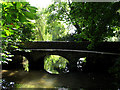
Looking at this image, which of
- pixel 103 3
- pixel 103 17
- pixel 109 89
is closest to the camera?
pixel 103 17

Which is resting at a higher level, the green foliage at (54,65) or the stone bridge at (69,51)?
the stone bridge at (69,51)

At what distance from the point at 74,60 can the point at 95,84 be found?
472cm

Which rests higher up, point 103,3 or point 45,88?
point 103,3

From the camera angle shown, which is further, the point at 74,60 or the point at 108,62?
the point at 74,60

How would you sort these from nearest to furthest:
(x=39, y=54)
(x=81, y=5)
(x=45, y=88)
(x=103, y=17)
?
1. (x=103, y=17)
2. (x=81, y=5)
3. (x=45, y=88)
4. (x=39, y=54)

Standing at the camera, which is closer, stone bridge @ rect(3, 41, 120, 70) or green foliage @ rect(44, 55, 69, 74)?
stone bridge @ rect(3, 41, 120, 70)

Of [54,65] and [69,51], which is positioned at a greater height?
[69,51]

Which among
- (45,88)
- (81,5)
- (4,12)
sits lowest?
(45,88)

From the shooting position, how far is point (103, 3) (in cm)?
243

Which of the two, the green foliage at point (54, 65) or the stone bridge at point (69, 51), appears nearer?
the stone bridge at point (69, 51)

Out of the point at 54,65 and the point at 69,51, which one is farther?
the point at 54,65

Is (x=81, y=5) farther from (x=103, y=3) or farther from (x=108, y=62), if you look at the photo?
(x=108, y=62)

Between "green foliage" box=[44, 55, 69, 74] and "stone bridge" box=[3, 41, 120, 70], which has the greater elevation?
"stone bridge" box=[3, 41, 120, 70]

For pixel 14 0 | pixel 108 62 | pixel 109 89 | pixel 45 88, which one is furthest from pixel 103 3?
pixel 108 62
